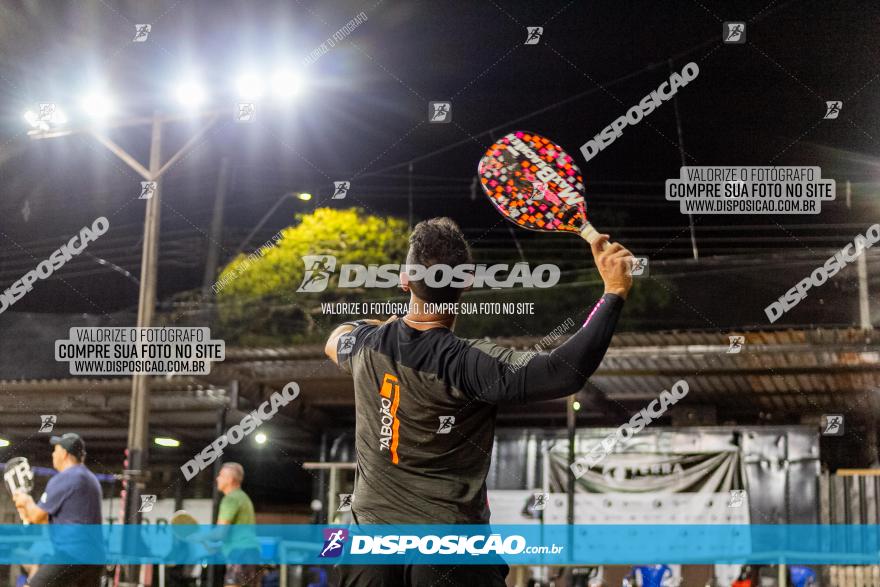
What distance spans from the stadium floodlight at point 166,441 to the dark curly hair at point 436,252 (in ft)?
34.2

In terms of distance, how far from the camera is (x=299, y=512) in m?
12.6

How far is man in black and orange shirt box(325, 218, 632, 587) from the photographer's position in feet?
6.88

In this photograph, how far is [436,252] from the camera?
2.42 metres

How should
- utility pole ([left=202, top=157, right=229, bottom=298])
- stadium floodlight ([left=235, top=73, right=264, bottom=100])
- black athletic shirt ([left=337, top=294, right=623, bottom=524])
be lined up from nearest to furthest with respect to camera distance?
black athletic shirt ([left=337, top=294, right=623, bottom=524])
stadium floodlight ([left=235, top=73, right=264, bottom=100])
utility pole ([left=202, top=157, right=229, bottom=298])

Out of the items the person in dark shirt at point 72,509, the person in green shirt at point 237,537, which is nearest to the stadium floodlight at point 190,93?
the person in green shirt at point 237,537

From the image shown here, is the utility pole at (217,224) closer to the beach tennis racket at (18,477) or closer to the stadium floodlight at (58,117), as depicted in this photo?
the stadium floodlight at (58,117)

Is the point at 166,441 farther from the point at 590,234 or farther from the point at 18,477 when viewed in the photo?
the point at 590,234

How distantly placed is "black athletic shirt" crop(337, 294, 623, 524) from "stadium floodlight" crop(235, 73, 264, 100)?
662 centimetres

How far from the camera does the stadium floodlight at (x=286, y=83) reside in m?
8.34

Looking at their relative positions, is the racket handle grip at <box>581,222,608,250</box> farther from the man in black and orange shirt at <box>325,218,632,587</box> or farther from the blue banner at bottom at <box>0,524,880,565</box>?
the blue banner at bottom at <box>0,524,880,565</box>

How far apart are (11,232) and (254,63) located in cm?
553

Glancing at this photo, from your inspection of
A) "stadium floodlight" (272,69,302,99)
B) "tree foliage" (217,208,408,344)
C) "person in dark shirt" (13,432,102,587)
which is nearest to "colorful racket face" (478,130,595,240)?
"person in dark shirt" (13,432,102,587)

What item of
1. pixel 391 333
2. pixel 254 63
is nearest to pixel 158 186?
pixel 254 63

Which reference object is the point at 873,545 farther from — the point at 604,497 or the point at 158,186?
the point at 158,186
